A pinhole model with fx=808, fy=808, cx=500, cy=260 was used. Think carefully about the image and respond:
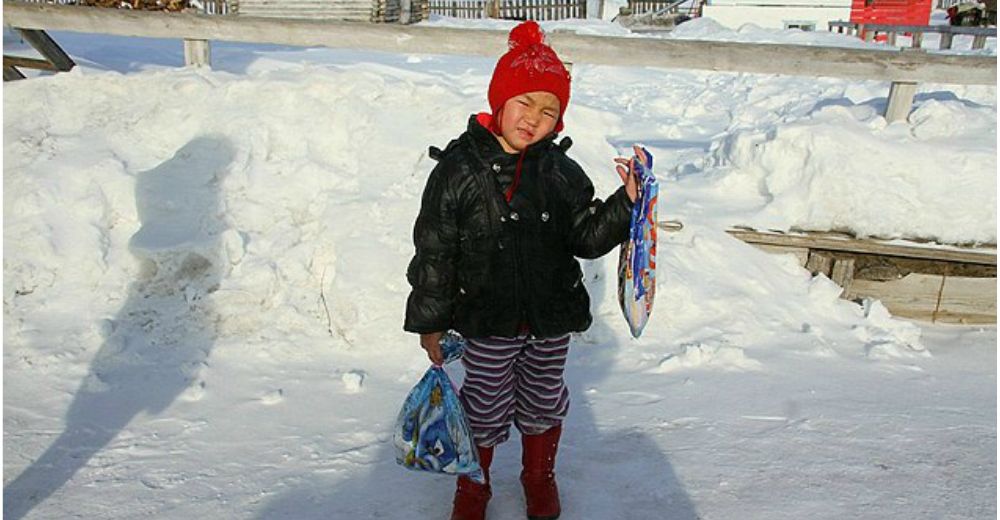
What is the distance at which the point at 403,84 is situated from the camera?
6438mm

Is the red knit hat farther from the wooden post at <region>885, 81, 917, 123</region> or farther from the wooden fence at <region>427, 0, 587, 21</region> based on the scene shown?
the wooden fence at <region>427, 0, 587, 21</region>

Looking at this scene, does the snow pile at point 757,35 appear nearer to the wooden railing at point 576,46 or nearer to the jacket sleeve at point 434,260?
the wooden railing at point 576,46

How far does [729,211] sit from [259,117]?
3466mm

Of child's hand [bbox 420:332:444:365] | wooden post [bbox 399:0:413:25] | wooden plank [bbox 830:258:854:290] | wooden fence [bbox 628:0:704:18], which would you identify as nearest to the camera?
child's hand [bbox 420:332:444:365]

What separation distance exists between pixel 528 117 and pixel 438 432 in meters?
1.12

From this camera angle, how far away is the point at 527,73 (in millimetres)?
2555

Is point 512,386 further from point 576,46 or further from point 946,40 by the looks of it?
point 946,40

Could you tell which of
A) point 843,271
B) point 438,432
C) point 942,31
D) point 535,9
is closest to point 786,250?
point 843,271

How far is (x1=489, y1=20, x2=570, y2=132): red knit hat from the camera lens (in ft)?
8.41

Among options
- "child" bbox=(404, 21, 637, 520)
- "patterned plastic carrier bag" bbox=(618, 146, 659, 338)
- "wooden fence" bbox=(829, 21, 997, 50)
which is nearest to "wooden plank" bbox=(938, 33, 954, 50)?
"wooden fence" bbox=(829, 21, 997, 50)

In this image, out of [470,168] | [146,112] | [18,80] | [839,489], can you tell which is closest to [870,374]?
[839,489]

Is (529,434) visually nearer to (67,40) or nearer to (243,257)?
(243,257)

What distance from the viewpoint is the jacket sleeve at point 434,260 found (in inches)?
105

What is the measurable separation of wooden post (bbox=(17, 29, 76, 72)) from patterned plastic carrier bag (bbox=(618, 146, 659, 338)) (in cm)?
631
